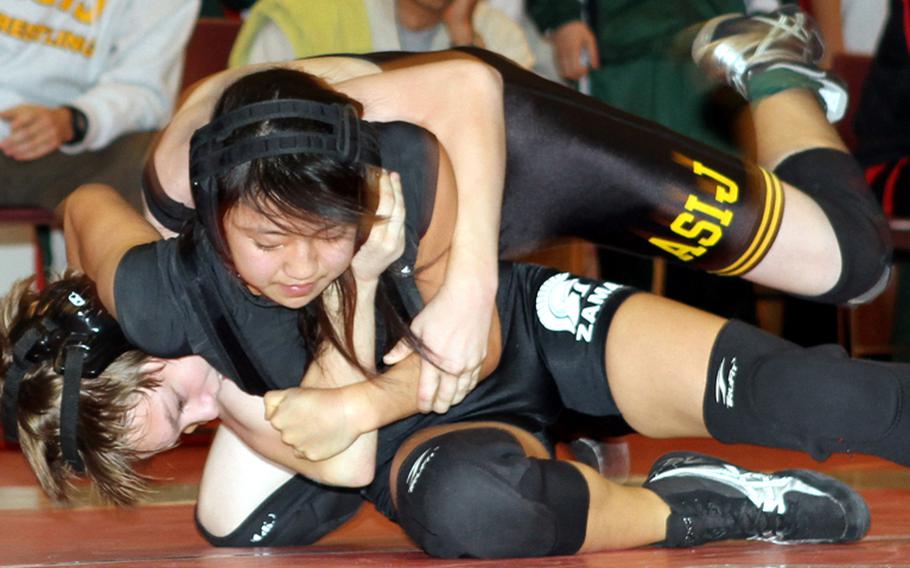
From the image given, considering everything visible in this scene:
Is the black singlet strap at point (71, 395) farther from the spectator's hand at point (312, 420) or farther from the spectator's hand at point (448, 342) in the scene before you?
the spectator's hand at point (448, 342)

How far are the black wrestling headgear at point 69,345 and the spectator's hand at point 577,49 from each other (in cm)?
183

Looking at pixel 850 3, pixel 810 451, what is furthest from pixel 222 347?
pixel 850 3

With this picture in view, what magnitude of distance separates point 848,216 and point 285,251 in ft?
3.41

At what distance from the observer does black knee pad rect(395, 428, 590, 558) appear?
1699 millimetres

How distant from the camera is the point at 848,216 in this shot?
2148mm

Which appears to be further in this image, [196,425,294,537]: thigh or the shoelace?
the shoelace

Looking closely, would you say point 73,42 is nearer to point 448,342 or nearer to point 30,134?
point 30,134

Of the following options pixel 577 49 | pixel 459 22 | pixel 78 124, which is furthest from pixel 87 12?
pixel 577 49

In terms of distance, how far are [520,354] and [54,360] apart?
0.71m

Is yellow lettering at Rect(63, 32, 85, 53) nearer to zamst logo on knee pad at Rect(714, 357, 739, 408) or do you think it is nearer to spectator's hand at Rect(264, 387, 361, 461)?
spectator's hand at Rect(264, 387, 361, 461)

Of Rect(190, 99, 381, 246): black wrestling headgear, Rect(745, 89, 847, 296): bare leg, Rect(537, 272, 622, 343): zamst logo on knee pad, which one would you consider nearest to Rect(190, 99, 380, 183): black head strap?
Rect(190, 99, 381, 246): black wrestling headgear

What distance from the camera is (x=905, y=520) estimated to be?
83.2 inches

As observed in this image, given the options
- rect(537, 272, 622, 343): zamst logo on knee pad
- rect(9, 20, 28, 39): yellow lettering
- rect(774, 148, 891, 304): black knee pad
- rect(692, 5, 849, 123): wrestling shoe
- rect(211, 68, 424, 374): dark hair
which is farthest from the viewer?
rect(9, 20, 28, 39): yellow lettering

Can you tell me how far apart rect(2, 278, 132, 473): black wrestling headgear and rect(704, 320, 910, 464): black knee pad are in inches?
34.6
